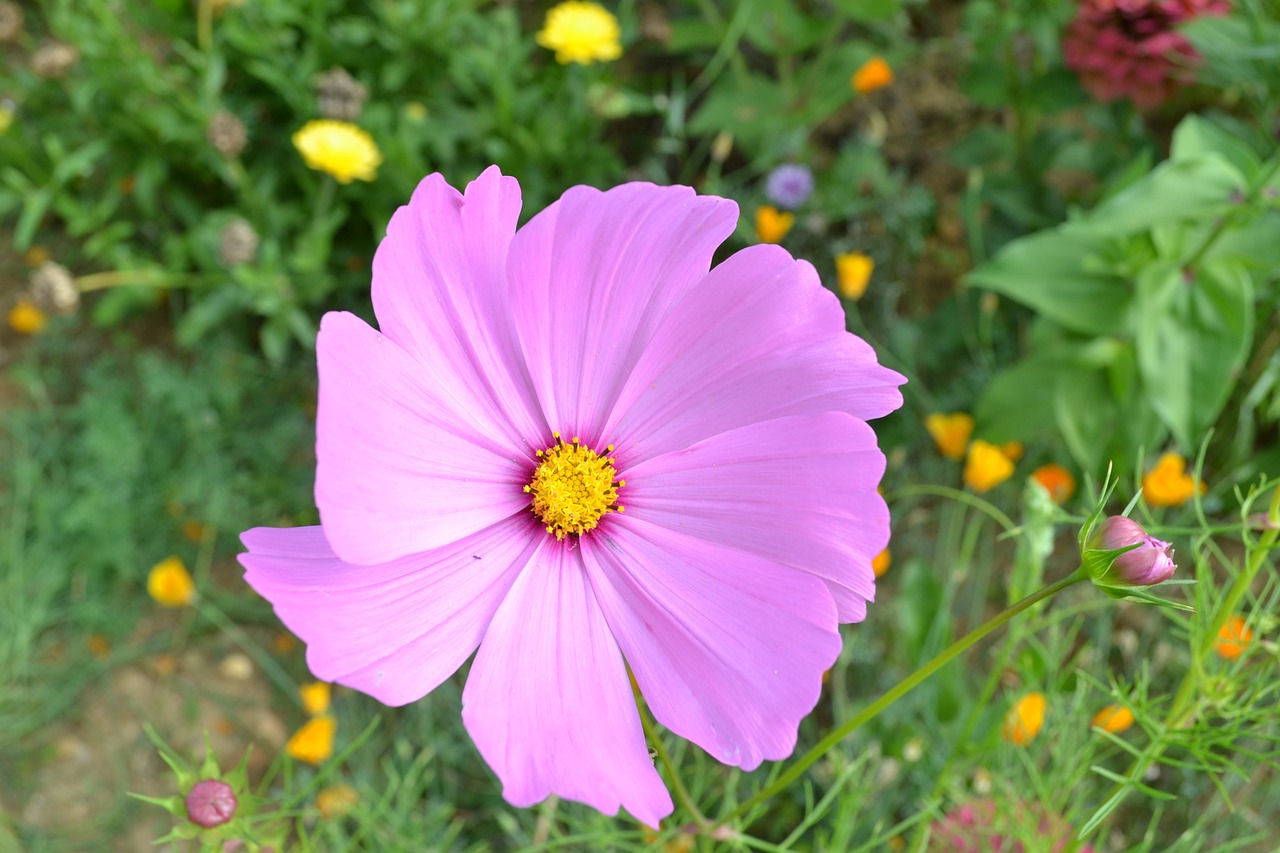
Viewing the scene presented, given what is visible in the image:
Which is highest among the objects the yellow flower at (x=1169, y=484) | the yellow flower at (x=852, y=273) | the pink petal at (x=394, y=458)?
the pink petal at (x=394, y=458)

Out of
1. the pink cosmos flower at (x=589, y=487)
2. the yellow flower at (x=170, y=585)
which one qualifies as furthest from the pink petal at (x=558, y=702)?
the yellow flower at (x=170, y=585)

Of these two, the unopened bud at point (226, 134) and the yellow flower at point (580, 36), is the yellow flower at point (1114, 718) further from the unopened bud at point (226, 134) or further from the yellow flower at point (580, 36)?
the unopened bud at point (226, 134)

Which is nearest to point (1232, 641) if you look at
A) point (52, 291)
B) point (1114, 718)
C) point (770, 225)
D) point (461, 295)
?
point (1114, 718)

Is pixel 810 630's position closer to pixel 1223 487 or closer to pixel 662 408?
pixel 662 408

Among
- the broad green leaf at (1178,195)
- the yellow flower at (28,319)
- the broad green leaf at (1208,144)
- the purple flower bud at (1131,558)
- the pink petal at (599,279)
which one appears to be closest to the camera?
the purple flower bud at (1131,558)

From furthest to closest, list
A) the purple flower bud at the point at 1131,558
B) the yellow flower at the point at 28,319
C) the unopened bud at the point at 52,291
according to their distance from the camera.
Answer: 1. the yellow flower at the point at 28,319
2. the unopened bud at the point at 52,291
3. the purple flower bud at the point at 1131,558

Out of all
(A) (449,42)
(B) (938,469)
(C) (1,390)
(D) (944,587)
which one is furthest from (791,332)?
(C) (1,390)

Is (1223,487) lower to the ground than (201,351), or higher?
higher

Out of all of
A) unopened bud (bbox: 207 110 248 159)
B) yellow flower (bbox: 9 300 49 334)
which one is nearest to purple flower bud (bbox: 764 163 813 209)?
unopened bud (bbox: 207 110 248 159)
